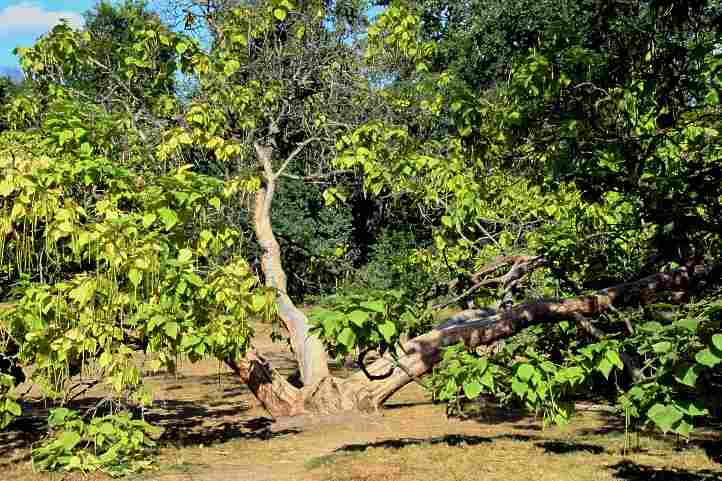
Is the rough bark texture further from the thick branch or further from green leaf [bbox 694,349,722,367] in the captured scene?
green leaf [bbox 694,349,722,367]

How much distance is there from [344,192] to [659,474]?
5668 millimetres

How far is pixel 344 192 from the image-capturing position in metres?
10.7

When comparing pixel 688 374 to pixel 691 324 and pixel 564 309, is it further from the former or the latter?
pixel 564 309

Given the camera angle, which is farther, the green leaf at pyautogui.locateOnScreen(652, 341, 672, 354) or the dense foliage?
the dense foliage

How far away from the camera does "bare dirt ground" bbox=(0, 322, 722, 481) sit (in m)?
6.66

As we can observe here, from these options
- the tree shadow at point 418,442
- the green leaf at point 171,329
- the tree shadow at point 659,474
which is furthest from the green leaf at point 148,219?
the tree shadow at point 659,474

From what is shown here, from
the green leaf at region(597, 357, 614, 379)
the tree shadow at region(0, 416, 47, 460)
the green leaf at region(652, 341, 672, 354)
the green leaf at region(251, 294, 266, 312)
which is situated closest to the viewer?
the green leaf at region(652, 341, 672, 354)

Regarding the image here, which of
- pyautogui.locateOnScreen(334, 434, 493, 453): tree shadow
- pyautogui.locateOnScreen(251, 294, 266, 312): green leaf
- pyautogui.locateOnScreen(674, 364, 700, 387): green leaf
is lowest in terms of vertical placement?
pyautogui.locateOnScreen(334, 434, 493, 453): tree shadow

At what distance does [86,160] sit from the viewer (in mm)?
6691

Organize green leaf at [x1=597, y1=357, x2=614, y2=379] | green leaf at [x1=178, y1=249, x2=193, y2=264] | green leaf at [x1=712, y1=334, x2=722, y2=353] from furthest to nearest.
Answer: green leaf at [x1=178, y1=249, x2=193, y2=264] < green leaf at [x1=597, y1=357, x2=614, y2=379] < green leaf at [x1=712, y1=334, x2=722, y2=353]

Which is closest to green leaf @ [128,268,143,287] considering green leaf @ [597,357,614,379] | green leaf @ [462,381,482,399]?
green leaf @ [462,381,482,399]

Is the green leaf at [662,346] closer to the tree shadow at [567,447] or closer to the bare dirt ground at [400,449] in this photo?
the bare dirt ground at [400,449]

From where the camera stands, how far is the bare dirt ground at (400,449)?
666 cm

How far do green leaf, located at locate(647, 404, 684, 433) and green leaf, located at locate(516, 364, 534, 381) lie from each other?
120 centimetres
